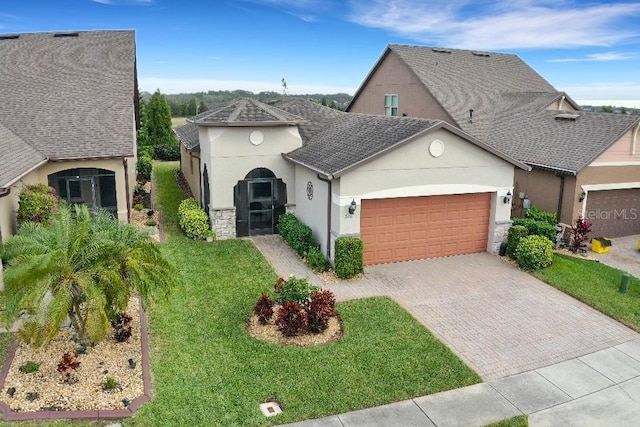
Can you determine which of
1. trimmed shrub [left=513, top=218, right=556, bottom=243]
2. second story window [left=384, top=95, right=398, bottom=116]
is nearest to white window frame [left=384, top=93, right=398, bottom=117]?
second story window [left=384, top=95, right=398, bottom=116]

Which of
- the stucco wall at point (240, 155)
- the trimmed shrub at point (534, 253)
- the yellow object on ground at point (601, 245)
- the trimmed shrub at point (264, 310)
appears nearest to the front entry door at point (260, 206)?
the stucco wall at point (240, 155)

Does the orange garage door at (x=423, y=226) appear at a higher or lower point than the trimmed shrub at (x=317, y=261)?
higher

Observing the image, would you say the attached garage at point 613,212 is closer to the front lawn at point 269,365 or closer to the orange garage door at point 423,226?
the orange garage door at point 423,226

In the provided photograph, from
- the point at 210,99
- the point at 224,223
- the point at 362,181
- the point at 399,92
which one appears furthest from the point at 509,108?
the point at 210,99

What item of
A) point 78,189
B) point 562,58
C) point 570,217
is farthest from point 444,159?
point 562,58

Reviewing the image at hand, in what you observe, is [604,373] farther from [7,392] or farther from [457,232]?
[7,392]

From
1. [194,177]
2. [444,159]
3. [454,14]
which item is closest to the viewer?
[444,159]

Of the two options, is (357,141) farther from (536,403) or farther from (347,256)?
(536,403)
